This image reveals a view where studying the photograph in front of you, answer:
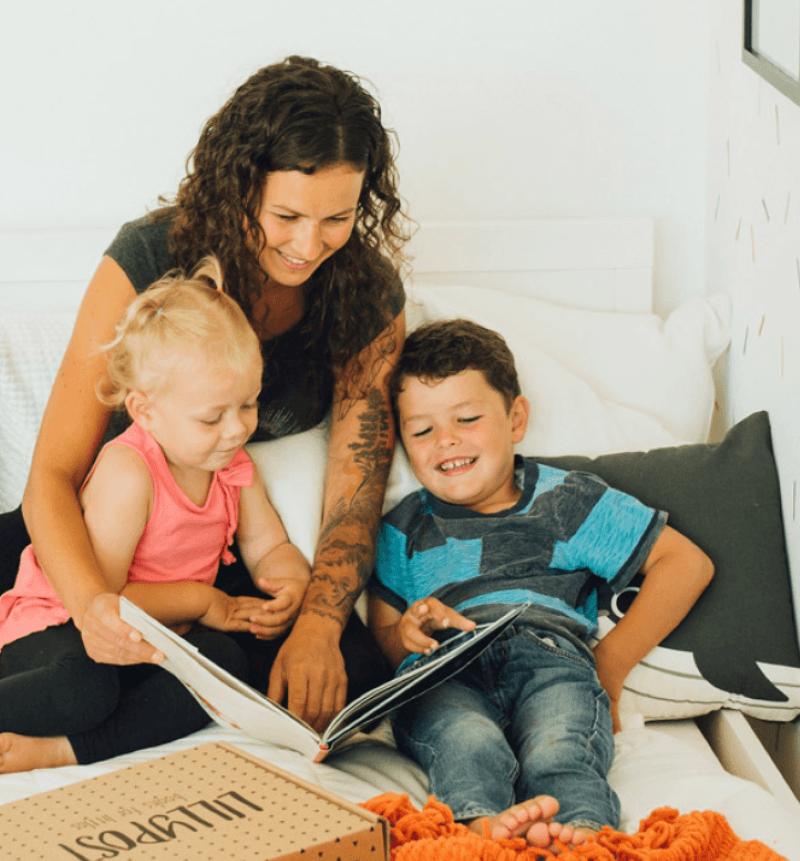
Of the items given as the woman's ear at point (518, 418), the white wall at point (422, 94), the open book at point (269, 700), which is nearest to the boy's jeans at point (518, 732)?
the open book at point (269, 700)

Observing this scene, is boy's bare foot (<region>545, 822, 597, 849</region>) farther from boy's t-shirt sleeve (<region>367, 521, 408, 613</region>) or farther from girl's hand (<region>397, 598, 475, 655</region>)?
boy's t-shirt sleeve (<region>367, 521, 408, 613</region>)

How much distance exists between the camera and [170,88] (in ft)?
6.14

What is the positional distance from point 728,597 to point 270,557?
655 millimetres

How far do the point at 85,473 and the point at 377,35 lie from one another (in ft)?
3.25

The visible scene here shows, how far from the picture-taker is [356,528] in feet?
4.86

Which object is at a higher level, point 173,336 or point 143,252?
point 143,252

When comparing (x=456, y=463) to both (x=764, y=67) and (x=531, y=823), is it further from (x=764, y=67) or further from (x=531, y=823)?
(x=764, y=67)

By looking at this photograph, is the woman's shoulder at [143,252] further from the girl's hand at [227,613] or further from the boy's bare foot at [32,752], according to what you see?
the boy's bare foot at [32,752]

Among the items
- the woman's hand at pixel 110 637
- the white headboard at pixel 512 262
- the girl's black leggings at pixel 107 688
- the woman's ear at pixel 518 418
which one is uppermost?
the white headboard at pixel 512 262

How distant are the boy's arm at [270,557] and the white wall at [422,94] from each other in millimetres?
719

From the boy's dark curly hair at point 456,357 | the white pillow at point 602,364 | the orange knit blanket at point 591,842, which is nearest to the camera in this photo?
the orange knit blanket at point 591,842

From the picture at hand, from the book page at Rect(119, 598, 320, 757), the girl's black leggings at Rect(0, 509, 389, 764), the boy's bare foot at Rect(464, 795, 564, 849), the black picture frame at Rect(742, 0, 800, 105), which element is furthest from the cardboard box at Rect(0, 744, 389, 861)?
the black picture frame at Rect(742, 0, 800, 105)

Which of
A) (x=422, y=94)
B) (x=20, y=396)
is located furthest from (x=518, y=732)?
(x=422, y=94)

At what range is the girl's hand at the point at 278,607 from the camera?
1395 mm
